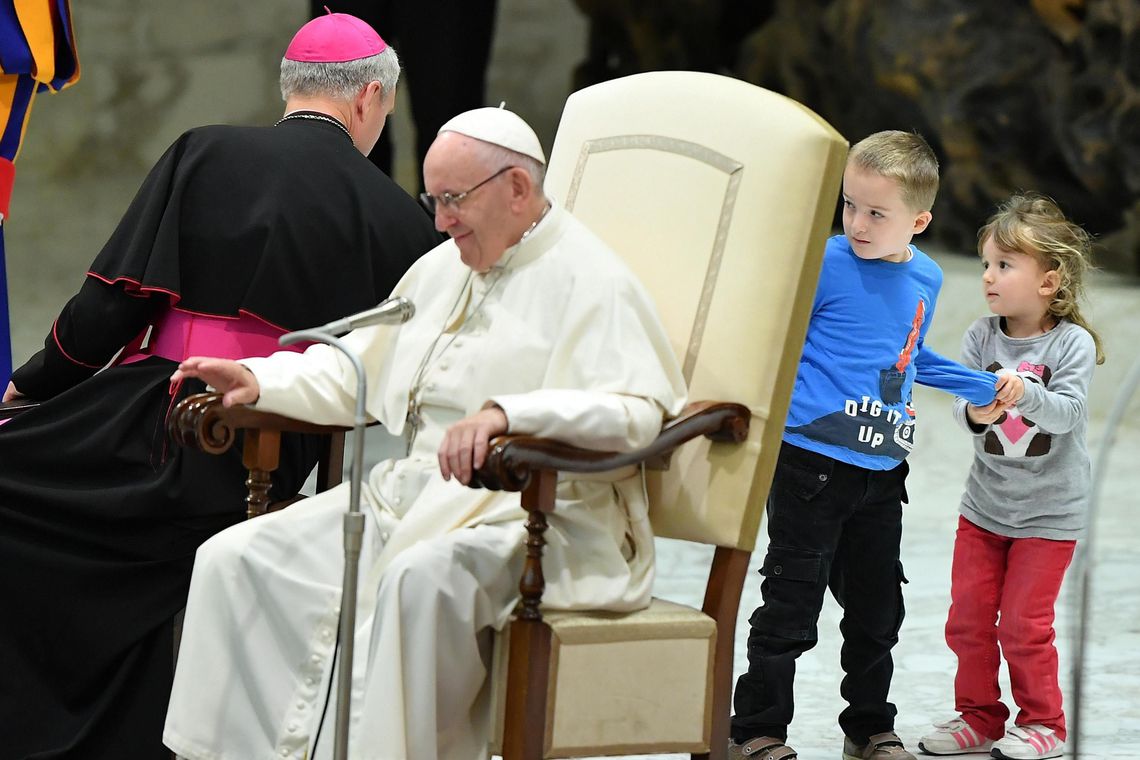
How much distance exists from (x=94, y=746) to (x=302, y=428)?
2.77ft

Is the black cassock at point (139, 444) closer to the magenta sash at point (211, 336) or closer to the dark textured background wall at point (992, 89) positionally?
the magenta sash at point (211, 336)

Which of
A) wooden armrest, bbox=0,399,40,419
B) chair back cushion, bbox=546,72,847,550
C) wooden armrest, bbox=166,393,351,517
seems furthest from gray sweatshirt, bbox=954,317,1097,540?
wooden armrest, bbox=0,399,40,419

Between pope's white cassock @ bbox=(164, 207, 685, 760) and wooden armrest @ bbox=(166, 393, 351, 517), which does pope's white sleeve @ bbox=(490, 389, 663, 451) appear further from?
wooden armrest @ bbox=(166, 393, 351, 517)

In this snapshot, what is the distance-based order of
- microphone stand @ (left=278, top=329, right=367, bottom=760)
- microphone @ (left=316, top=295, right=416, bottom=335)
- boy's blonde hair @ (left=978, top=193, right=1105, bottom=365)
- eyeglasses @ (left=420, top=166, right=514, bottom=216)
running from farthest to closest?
boy's blonde hair @ (left=978, top=193, right=1105, bottom=365) < eyeglasses @ (left=420, top=166, right=514, bottom=216) < microphone @ (left=316, top=295, right=416, bottom=335) < microphone stand @ (left=278, top=329, right=367, bottom=760)

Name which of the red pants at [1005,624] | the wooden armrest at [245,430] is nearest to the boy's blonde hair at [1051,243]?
the red pants at [1005,624]

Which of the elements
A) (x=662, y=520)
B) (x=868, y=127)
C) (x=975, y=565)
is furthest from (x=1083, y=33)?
(x=662, y=520)

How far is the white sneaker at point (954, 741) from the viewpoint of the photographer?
3826 millimetres

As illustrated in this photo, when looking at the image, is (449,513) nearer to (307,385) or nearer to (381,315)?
(307,385)

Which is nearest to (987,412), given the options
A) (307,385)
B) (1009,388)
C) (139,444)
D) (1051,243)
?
(1009,388)

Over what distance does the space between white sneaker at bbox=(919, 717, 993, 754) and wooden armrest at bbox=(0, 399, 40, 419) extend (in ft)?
6.89

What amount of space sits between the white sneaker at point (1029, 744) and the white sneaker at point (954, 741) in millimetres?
47

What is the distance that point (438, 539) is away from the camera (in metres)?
2.95

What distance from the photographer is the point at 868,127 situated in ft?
34.3

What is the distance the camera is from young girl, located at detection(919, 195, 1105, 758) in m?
3.77
